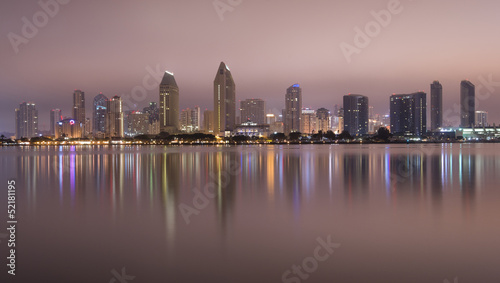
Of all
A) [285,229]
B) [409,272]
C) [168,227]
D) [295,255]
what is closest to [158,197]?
[168,227]

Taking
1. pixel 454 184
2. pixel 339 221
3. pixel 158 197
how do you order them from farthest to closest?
pixel 454 184 → pixel 158 197 → pixel 339 221

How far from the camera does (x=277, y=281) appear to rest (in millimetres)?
8359

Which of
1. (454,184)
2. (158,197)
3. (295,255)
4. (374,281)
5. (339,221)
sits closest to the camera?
(374,281)

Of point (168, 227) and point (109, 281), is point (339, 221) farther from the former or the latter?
point (109, 281)

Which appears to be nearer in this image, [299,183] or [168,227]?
[168,227]

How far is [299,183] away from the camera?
25625mm

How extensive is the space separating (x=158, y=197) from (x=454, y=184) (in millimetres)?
18027

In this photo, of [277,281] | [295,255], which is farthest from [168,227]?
[277,281]

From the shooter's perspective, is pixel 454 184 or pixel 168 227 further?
pixel 454 184

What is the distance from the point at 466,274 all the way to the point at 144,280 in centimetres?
708

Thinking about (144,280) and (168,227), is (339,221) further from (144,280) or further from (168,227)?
(144,280)

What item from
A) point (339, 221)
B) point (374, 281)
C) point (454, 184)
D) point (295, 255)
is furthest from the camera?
point (454, 184)

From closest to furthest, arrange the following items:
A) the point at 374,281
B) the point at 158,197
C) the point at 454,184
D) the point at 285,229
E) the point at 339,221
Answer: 1. the point at 374,281
2. the point at 285,229
3. the point at 339,221
4. the point at 158,197
5. the point at 454,184

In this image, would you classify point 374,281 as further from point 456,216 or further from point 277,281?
point 456,216
